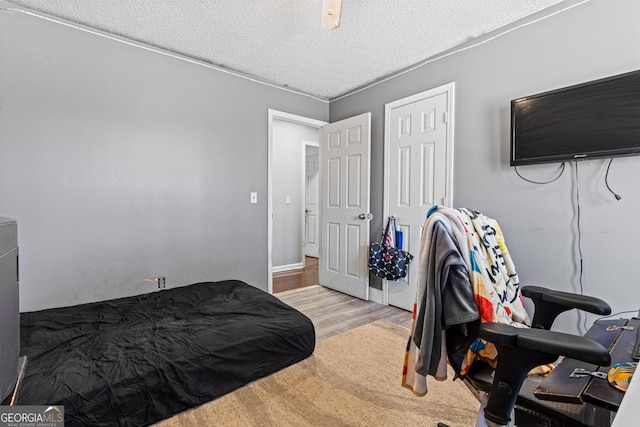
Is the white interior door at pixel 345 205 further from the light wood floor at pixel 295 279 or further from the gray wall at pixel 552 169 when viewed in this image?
the gray wall at pixel 552 169

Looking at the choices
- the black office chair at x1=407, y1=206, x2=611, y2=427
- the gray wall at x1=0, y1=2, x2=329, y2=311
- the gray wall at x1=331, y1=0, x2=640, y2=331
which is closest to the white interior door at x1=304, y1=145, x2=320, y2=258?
the gray wall at x1=0, y1=2, x2=329, y2=311

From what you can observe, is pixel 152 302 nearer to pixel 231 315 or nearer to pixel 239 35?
pixel 231 315

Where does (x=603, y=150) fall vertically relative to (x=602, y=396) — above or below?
above

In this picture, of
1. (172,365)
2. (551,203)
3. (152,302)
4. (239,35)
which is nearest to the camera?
(172,365)

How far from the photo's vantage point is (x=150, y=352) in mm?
1472

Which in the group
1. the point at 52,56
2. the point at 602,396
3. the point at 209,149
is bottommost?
the point at 602,396

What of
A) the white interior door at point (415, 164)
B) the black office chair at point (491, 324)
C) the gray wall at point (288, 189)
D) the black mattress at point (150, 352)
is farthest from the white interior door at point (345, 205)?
the black office chair at point (491, 324)

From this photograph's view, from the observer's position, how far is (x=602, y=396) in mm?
636

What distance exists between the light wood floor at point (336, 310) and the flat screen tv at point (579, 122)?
1.74 m

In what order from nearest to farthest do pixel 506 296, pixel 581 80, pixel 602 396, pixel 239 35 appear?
pixel 602 396
pixel 506 296
pixel 581 80
pixel 239 35

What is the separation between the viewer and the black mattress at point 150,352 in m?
1.24

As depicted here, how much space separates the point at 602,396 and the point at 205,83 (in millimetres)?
3295

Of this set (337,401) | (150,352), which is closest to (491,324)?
(337,401)

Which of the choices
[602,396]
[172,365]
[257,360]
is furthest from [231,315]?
[602,396]
